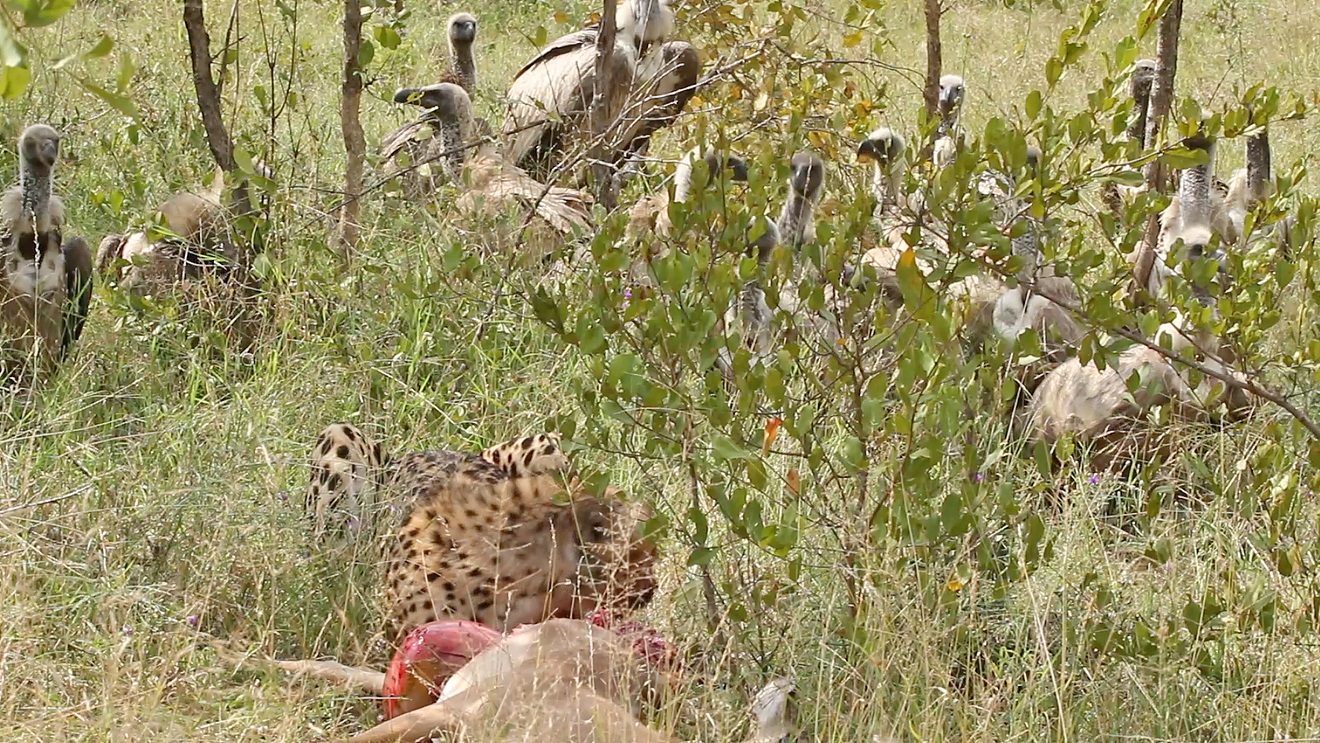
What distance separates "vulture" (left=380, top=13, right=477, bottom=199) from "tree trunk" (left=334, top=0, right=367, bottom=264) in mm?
143

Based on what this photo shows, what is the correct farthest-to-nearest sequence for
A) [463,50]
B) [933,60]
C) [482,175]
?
1. [463,50]
2. [933,60]
3. [482,175]

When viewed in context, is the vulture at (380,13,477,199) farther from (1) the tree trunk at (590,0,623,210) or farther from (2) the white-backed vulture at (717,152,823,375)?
(2) the white-backed vulture at (717,152,823,375)

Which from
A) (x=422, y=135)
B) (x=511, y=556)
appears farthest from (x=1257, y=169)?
(x=511, y=556)

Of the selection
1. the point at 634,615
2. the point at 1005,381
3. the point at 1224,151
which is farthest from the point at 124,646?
the point at 1224,151

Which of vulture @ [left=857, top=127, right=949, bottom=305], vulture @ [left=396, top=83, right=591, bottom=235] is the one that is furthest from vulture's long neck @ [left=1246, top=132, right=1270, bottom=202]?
vulture @ [left=396, top=83, right=591, bottom=235]

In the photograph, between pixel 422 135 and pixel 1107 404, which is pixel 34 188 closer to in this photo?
pixel 422 135

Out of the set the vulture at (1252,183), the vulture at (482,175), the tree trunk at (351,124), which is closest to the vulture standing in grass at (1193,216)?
the vulture at (1252,183)

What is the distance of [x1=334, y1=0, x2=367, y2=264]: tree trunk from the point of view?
16.7ft

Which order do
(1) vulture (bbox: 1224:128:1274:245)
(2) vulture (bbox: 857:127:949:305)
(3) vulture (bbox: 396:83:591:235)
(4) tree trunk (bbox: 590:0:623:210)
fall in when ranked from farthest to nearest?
(1) vulture (bbox: 1224:128:1274:245) < (3) vulture (bbox: 396:83:591:235) < (4) tree trunk (bbox: 590:0:623:210) < (2) vulture (bbox: 857:127:949:305)

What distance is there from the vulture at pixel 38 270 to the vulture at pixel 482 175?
1.16 meters

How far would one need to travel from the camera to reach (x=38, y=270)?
4797 millimetres

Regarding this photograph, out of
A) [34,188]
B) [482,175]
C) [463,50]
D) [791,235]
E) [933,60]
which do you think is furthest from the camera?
[463,50]

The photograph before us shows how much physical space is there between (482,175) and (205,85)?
1416mm

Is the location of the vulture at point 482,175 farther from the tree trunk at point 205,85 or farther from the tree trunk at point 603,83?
the tree trunk at point 205,85
